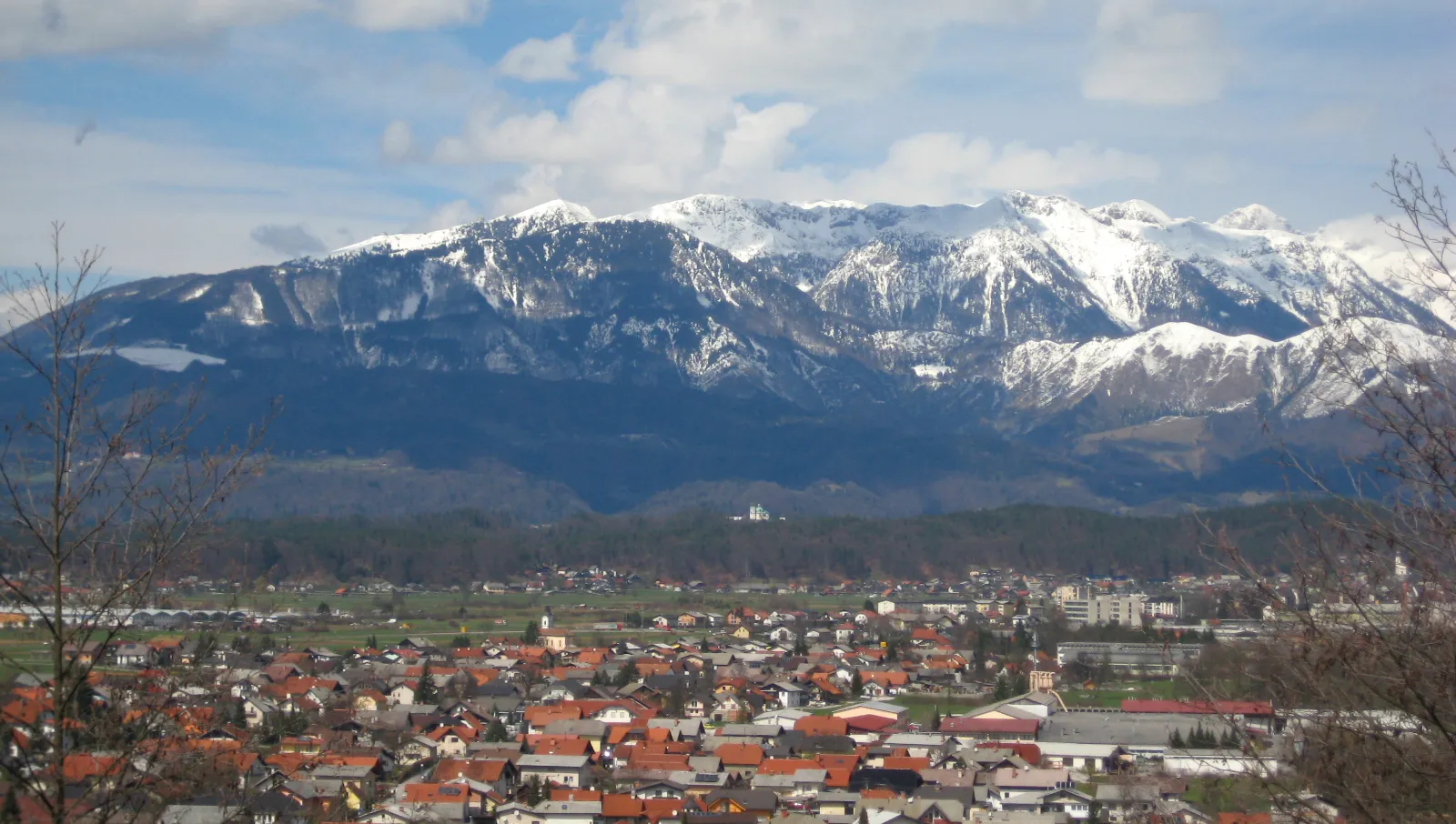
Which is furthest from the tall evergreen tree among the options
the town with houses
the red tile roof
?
the red tile roof

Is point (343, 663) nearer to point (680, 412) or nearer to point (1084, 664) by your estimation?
point (1084, 664)

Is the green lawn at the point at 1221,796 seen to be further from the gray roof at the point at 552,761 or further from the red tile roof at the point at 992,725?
the gray roof at the point at 552,761

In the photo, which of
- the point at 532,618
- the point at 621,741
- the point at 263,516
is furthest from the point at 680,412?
the point at 621,741

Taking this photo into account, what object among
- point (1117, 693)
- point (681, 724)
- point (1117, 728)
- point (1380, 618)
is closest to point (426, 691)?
point (681, 724)

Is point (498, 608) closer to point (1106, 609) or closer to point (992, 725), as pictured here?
point (1106, 609)

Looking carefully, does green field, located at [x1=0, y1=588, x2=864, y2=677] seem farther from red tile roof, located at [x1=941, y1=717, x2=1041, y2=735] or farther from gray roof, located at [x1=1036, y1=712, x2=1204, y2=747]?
gray roof, located at [x1=1036, y1=712, x2=1204, y2=747]

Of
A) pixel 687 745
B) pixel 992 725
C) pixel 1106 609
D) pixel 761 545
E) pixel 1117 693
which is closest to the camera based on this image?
pixel 687 745

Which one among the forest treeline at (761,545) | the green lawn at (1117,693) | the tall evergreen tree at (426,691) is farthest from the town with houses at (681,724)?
the forest treeline at (761,545)
